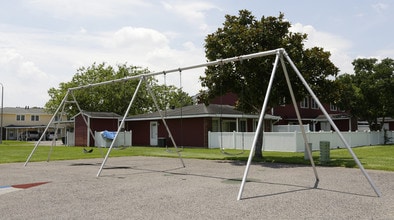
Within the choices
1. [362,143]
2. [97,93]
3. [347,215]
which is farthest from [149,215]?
[97,93]

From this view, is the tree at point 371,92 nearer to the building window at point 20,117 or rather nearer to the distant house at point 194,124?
the distant house at point 194,124

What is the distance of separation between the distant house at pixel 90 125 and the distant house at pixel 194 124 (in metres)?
2.14

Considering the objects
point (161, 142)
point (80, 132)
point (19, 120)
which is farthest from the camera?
point (19, 120)

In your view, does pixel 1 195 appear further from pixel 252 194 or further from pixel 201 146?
pixel 201 146

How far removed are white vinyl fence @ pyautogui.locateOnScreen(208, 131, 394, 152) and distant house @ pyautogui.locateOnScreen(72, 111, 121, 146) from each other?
480 inches

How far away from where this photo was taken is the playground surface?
22.5 ft

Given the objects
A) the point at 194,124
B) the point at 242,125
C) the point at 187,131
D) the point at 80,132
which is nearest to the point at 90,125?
the point at 80,132

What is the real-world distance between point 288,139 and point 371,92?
12.4 metres

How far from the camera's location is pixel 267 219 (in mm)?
6367

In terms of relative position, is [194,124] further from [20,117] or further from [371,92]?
[20,117]

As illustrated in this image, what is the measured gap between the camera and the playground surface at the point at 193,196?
22.5 ft

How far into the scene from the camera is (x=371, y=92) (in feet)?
102

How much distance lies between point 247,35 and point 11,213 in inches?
501

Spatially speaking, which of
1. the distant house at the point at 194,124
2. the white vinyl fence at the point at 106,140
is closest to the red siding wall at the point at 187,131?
the distant house at the point at 194,124
